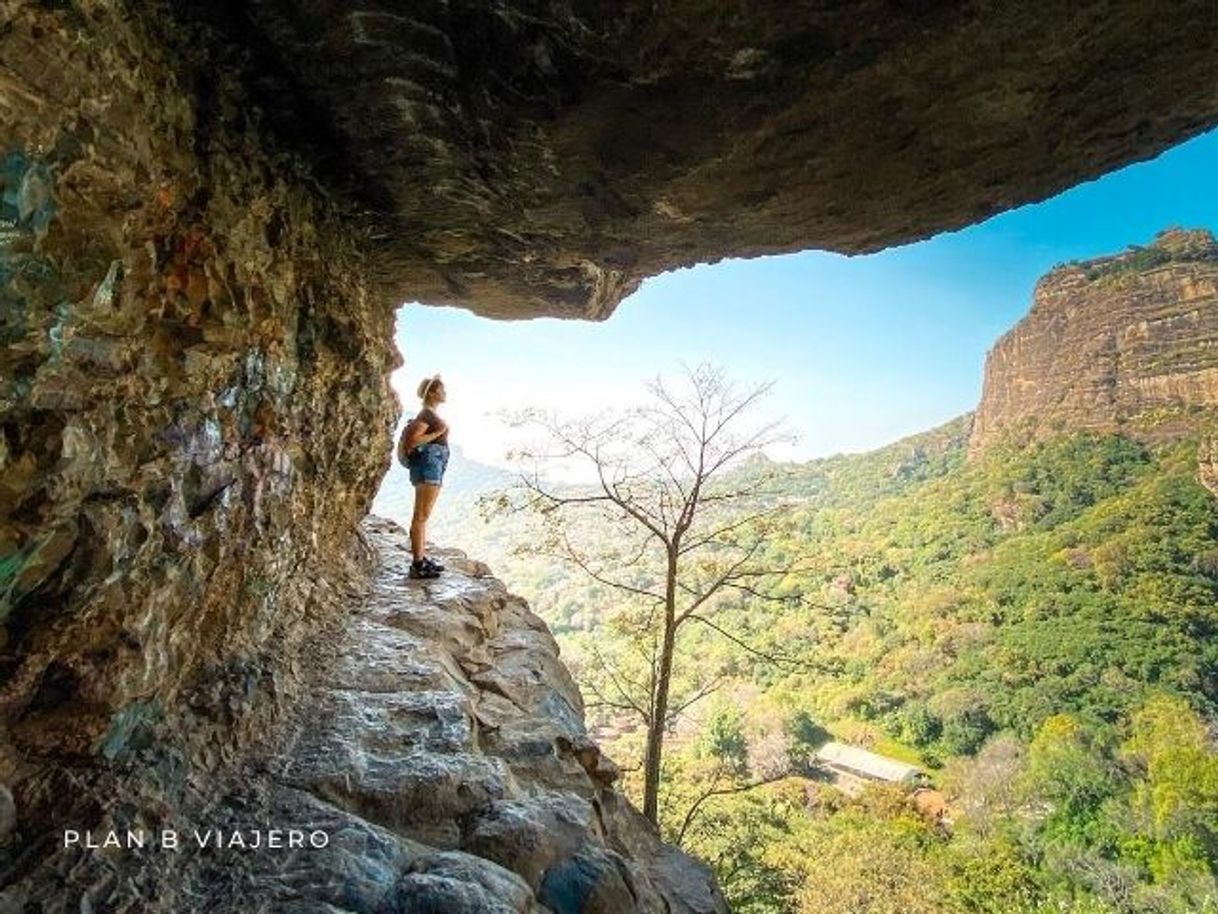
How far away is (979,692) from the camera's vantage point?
4612 cm

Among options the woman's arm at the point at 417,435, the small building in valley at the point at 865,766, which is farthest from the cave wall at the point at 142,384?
the small building in valley at the point at 865,766

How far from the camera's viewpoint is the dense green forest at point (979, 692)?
79.2 ft

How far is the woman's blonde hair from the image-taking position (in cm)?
745

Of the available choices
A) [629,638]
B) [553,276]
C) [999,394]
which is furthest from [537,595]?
[999,394]

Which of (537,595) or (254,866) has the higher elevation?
(254,866)

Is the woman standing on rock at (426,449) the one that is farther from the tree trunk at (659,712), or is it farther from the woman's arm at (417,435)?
the tree trunk at (659,712)

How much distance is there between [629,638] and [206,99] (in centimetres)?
1084

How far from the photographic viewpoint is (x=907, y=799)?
3559cm

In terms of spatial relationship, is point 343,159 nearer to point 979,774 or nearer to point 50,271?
point 50,271

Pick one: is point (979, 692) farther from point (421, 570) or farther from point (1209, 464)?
point (421, 570)

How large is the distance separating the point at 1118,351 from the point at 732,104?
321 ft

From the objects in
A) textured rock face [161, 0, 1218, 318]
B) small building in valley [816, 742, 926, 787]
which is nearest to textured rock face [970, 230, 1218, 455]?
small building in valley [816, 742, 926, 787]

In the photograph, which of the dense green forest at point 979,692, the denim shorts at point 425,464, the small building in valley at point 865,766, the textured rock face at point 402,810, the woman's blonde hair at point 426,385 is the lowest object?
the small building in valley at point 865,766

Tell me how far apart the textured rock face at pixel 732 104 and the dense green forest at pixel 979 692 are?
24.8ft
